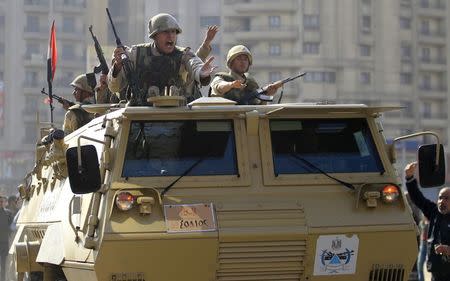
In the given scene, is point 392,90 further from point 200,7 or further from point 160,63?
point 160,63

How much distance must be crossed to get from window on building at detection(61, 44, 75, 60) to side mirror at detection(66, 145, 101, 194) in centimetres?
8737

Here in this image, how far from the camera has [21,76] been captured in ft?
319

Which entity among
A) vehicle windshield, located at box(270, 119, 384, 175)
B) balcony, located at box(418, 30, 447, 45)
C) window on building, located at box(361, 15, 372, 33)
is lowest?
vehicle windshield, located at box(270, 119, 384, 175)

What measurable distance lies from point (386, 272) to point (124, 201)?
2072 millimetres

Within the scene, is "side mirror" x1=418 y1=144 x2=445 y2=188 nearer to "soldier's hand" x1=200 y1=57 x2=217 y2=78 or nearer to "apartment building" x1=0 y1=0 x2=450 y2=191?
"soldier's hand" x1=200 y1=57 x2=217 y2=78

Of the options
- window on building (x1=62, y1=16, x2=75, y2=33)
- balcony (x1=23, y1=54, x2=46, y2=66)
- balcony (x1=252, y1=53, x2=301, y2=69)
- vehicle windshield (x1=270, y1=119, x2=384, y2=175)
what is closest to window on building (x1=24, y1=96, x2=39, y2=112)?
balcony (x1=23, y1=54, x2=46, y2=66)

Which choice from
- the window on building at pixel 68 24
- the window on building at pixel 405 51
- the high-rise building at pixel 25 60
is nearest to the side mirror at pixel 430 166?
the window on building at pixel 405 51

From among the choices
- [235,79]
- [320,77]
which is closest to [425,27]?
[320,77]

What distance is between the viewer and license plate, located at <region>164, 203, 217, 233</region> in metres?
9.85

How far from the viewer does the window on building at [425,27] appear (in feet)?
318

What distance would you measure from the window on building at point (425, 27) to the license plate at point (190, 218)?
88.6 m

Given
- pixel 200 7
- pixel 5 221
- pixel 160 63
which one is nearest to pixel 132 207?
pixel 160 63

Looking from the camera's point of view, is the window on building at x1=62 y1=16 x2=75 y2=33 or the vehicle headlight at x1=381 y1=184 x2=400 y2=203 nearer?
the vehicle headlight at x1=381 y1=184 x2=400 y2=203

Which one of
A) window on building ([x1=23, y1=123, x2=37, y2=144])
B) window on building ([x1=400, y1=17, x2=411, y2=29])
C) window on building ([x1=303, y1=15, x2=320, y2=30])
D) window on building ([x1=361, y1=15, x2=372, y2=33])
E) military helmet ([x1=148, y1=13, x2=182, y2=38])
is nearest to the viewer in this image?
military helmet ([x1=148, y1=13, x2=182, y2=38])
